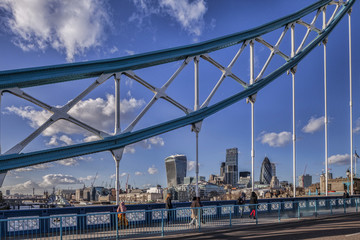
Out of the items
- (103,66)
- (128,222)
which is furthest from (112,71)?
(128,222)

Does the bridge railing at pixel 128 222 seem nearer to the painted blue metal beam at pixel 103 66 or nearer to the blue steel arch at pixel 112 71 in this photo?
the blue steel arch at pixel 112 71

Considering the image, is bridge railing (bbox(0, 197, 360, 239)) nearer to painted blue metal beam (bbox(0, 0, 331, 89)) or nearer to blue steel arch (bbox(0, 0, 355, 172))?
blue steel arch (bbox(0, 0, 355, 172))

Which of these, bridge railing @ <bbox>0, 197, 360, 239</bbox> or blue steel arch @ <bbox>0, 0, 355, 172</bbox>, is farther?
blue steel arch @ <bbox>0, 0, 355, 172</bbox>

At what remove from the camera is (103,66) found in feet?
55.2

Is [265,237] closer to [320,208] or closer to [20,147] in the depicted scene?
[20,147]

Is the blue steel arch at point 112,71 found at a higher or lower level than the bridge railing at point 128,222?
higher

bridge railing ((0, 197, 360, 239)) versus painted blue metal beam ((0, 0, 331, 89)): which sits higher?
painted blue metal beam ((0, 0, 331, 89))

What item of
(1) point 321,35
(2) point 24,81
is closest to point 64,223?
(2) point 24,81

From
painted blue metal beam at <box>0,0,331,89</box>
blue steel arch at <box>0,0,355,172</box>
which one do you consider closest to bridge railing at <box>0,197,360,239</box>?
blue steel arch at <box>0,0,355,172</box>

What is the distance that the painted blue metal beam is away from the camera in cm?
1430

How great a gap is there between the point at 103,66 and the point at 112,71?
1.62 ft

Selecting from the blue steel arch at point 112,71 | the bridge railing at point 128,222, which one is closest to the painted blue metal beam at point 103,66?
the blue steel arch at point 112,71

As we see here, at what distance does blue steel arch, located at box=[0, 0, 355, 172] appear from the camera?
14.3m

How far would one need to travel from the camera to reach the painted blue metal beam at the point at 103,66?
14.3 m
